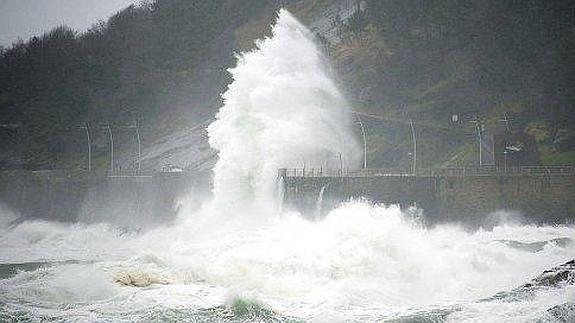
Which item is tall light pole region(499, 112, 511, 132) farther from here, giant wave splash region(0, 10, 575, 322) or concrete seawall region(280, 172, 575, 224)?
giant wave splash region(0, 10, 575, 322)

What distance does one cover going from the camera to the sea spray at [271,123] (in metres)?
38.6

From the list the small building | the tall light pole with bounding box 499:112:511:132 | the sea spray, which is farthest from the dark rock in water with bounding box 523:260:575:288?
the tall light pole with bounding box 499:112:511:132

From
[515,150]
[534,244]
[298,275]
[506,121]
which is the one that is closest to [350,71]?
[506,121]

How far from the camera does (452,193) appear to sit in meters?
34.4

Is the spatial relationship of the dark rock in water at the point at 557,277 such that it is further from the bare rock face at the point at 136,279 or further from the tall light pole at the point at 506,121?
the tall light pole at the point at 506,121

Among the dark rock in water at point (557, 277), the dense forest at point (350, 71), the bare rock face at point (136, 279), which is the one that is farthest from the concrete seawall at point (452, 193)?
the bare rock face at point (136, 279)

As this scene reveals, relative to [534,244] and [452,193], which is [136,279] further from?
[452,193]

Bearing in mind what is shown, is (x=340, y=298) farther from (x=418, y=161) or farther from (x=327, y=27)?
(x=327, y=27)

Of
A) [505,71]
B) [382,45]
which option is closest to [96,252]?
[505,71]

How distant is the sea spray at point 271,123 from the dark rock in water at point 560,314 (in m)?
22.9

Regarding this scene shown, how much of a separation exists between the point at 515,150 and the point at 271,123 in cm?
1264

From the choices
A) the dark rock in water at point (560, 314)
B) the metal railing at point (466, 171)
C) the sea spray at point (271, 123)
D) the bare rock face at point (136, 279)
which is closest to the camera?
the dark rock in water at point (560, 314)

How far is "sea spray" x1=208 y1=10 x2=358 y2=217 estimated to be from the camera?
3859 centimetres

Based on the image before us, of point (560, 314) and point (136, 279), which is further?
point (136, 279)
